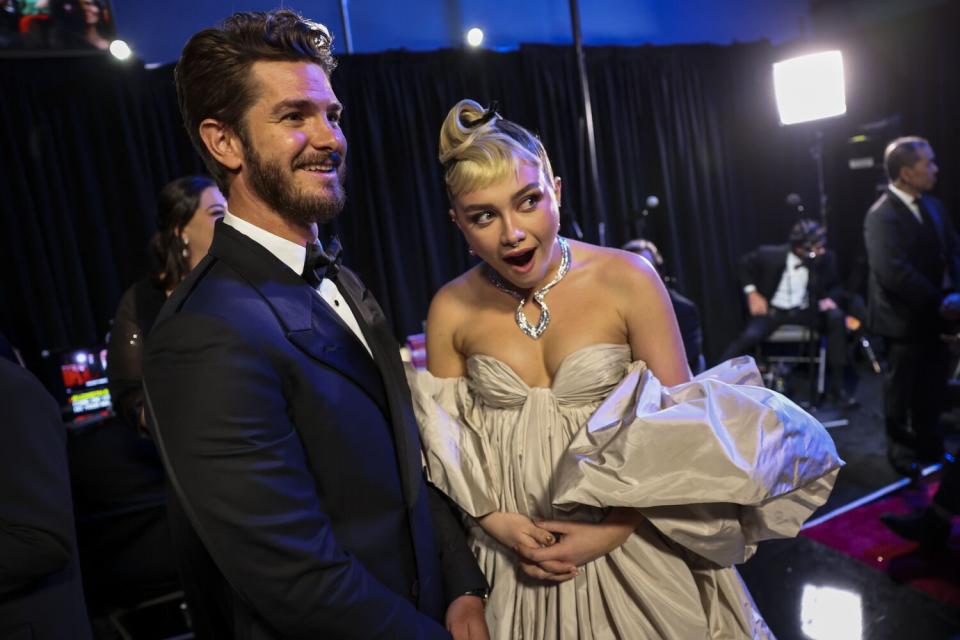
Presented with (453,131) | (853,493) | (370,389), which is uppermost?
(453,131)

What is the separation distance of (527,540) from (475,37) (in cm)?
489

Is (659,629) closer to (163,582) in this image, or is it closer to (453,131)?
(453,131)

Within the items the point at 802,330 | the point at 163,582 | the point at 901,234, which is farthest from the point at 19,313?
the point at 802,330

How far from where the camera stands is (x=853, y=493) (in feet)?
12.0

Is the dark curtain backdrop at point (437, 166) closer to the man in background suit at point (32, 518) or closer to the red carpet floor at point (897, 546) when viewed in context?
the red carpet floor at point (897, 546)

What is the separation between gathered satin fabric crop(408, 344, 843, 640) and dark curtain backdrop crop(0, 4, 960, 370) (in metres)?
1.84

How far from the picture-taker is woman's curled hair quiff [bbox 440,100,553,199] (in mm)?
1369

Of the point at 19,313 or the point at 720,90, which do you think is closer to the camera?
the point at 19,313

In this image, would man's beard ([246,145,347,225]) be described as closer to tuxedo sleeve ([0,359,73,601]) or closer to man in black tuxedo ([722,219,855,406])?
tuxedo sleeve ([0,359,73,601])

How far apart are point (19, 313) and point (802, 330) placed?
5.84 metres

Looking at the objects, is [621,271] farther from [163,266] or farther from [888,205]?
[888,205]

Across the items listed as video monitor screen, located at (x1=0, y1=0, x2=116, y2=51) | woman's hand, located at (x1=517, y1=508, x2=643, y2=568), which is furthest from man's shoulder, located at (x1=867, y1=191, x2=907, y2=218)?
video monitor screen, located at (x1=0, y1=0, x2=116, y2=51)

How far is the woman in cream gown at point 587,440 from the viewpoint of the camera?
3.97 ft

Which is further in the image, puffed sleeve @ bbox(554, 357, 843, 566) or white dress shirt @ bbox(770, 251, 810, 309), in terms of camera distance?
white dress shirt @ bbox(770, 251, 810, 309)
